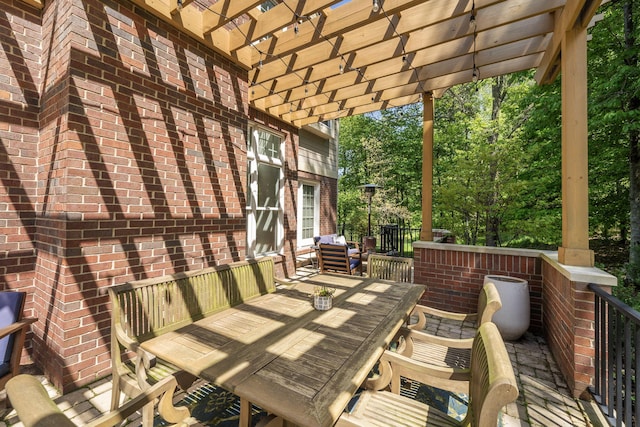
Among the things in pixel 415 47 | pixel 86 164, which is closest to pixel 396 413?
pixel 86 164

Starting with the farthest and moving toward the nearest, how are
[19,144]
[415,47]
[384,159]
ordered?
[384,159] → [415,47] → [19,144]

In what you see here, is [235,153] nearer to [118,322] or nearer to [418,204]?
[118,322]

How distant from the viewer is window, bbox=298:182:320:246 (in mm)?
7171

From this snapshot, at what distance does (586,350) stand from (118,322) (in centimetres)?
353

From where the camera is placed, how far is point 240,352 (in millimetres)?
1496

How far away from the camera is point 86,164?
92.5 inches

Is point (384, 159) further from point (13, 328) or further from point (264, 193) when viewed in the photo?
point (13, 328)

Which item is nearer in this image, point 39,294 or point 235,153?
point 39,294

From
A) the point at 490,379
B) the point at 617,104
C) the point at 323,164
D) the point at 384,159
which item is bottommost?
the point at 490,379

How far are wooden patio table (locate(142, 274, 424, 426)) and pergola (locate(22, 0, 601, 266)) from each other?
2.15 metres

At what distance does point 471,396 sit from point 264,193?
4795 millimetres

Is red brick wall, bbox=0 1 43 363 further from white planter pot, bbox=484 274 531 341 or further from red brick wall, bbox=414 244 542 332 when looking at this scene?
white planter pot, bbox=484 274 531 341

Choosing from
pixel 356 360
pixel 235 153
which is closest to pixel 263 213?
pixel 235 153

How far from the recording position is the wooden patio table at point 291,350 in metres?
1.17
